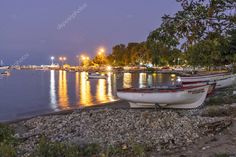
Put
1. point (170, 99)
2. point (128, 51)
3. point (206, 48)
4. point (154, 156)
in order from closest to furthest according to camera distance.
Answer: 1. point (206, 48)
2. point (154, 156)
3. point (170, 99)
4. point (128, 51)

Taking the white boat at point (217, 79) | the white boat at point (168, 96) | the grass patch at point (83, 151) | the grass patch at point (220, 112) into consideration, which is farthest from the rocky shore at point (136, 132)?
the white boat at point (217, 79)

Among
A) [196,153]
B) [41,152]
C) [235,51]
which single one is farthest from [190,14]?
[41,152]

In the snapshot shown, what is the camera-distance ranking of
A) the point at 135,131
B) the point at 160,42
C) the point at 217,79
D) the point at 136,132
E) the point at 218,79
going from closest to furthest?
the point at 160,42 < the point at 136,132 < the point at 135,131 < the point at 217,79 < the point at 218,79

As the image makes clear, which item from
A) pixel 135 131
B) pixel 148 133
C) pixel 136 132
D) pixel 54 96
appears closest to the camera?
pixel 148 133

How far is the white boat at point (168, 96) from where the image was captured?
1930cm

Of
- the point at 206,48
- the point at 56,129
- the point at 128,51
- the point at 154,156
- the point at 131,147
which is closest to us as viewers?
the point at 206,48

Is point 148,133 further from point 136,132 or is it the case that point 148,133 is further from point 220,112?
point 220,112

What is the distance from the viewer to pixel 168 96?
19.3 meters

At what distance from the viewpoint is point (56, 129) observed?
15.4 m

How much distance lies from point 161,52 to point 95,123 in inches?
342

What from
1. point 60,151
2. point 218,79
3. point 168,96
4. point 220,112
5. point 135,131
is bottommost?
point 135,131

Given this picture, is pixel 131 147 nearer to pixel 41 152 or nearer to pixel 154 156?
pixel 154 156

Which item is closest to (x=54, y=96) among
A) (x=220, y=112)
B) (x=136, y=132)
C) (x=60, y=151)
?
(x=220, y=112)

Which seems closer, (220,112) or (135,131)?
(135,131)
